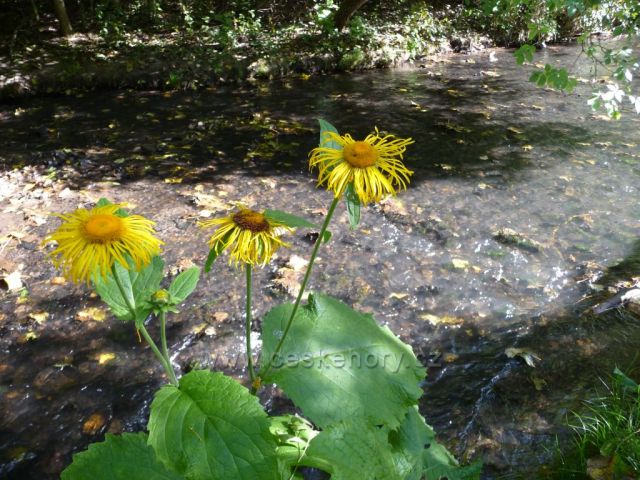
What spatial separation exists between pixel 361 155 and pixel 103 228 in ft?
2.35

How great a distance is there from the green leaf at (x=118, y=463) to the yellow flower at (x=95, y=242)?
671mm

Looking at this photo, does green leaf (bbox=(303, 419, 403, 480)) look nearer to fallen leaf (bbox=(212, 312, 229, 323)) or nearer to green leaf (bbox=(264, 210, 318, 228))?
green leaf (bbox=(264, 210, 318, 228))

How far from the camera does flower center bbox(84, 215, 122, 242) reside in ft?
4.14

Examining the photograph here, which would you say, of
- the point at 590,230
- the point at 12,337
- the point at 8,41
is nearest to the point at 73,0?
the point at 8,41

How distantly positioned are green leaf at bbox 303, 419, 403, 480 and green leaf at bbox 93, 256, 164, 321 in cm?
70

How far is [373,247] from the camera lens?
387 cm

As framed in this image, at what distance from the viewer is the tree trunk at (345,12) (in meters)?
9.62

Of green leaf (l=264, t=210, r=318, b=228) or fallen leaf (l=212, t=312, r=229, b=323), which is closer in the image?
green leaf (l=264, t=210, r=318, b=228)

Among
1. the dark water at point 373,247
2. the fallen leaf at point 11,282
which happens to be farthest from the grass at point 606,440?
the fallen leaf at point 11,282

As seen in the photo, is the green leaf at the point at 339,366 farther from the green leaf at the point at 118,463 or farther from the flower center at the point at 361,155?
the flower center at the point at 361,155

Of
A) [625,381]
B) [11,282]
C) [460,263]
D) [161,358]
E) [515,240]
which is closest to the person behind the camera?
[161,358]

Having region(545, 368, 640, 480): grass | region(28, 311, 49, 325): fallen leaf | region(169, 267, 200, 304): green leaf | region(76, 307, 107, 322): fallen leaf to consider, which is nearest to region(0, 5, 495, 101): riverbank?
region(28, 311, 49, 325): fallen leaf

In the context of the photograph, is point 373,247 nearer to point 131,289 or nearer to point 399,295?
point 399,295

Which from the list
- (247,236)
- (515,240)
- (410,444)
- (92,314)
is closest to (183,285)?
(247,236)
